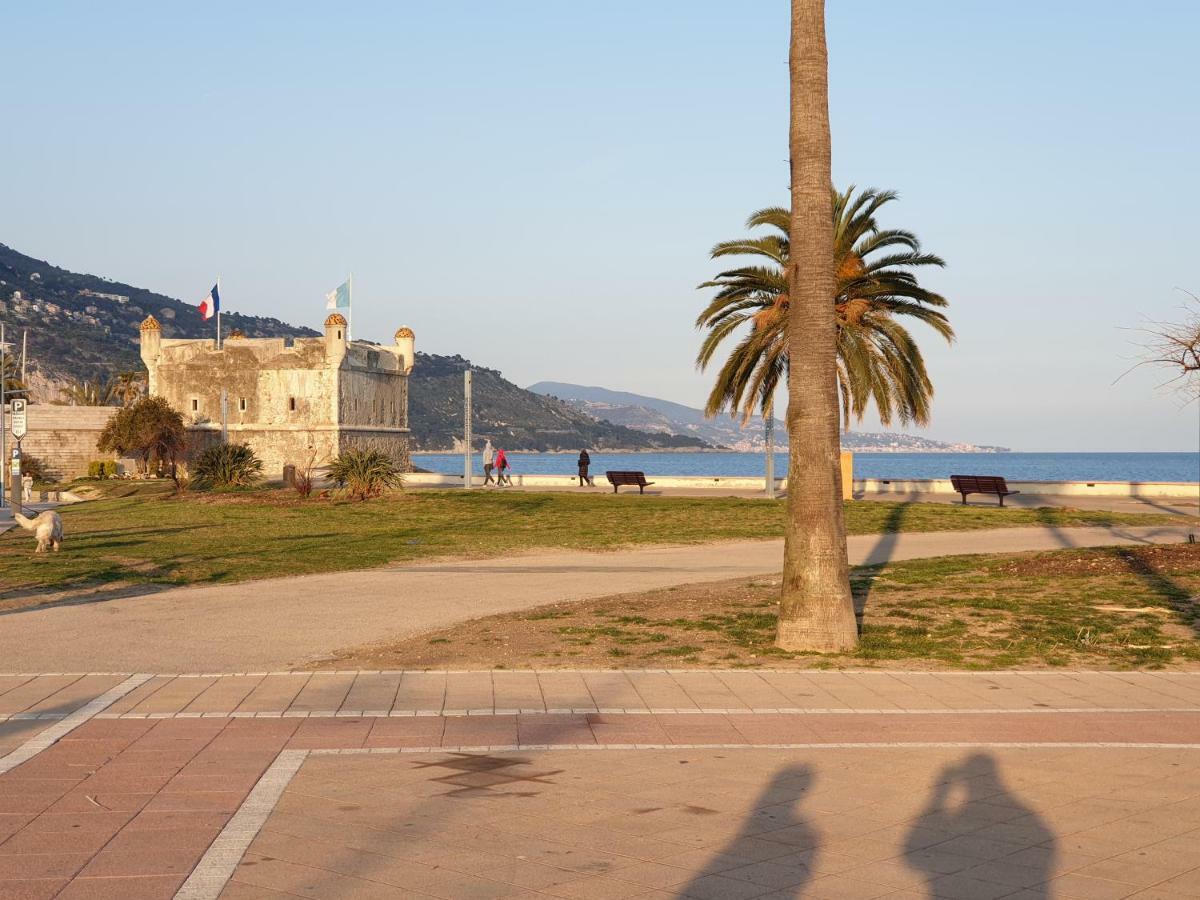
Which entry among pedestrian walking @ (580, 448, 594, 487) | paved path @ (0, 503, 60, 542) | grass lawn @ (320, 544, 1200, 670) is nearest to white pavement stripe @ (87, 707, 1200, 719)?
grass lawn @ (320, 544, 1200, 670)

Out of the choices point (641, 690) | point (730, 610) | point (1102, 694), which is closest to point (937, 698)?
point (1102, 694)

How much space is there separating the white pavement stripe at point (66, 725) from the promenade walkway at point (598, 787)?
0.10 ft

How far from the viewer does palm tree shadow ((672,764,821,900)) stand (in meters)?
5.19

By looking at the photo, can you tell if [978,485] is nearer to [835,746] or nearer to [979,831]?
[835,746]

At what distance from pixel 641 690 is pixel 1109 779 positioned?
3636 mm

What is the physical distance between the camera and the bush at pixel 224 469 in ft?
140

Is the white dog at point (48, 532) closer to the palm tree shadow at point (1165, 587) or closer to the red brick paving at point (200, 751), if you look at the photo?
the red brick paving at point (200, 751)

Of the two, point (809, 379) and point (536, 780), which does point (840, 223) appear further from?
point (536, 780)

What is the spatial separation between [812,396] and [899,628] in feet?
8.79

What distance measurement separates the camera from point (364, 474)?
36.7 metres

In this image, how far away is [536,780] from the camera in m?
6.99

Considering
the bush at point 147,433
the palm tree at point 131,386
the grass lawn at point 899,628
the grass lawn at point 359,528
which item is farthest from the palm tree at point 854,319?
the palm tree at point 131,386

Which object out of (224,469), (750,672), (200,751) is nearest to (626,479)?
(224,469)

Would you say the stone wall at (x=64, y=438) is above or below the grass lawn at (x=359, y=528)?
above
